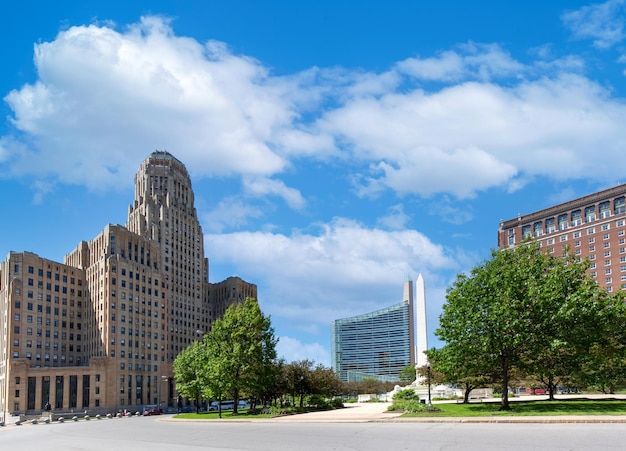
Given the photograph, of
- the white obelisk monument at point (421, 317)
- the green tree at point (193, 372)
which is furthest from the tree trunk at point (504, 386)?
the white obelisk monument at point (421, 317)

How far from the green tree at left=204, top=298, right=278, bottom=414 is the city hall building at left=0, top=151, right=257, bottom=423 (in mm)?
59771

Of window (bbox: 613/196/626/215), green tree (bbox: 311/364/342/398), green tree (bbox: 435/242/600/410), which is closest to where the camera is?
green tree (bbox: 435/242/600/410)


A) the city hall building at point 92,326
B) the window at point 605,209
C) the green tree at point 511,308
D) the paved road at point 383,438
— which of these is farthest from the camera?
the window at point 605,209

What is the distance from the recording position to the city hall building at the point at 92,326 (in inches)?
4555

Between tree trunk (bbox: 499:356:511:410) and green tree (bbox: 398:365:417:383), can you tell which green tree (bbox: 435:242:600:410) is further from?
green tree (bbox: 398:365:417:383)

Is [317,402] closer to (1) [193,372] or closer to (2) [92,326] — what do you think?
(1) [193,372]

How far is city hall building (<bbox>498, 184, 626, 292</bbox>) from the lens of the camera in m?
154

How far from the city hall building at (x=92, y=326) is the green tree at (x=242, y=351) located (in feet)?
196

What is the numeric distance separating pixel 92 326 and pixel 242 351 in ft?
275

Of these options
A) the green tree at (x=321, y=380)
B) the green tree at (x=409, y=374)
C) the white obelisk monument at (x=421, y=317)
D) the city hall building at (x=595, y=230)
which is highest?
the city hall building at (x=595, y=230)

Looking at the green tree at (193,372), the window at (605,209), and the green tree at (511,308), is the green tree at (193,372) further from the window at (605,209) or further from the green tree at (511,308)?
A: the window at (605,209)

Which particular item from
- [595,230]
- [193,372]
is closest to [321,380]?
[193,372]

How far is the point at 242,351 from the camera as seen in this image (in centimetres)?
5897

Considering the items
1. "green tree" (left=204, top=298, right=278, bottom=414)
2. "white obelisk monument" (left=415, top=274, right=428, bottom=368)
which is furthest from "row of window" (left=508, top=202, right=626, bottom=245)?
"green tree" (left=204, top=298, right=278, bottom=414)
